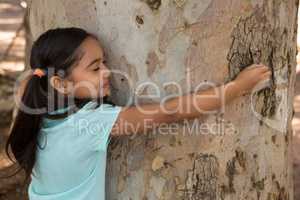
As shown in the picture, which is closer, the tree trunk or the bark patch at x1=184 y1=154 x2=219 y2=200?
the tree trunk

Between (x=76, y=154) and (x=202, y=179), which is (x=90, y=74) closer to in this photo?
(x=76, y=154)

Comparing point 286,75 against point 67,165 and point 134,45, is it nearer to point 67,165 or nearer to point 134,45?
point 134,45

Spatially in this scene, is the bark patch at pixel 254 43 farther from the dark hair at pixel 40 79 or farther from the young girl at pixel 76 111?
the dark hair at pixel 40 79

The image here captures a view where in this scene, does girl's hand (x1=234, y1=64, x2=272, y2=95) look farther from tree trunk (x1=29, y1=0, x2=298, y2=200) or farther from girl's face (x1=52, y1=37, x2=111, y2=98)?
girl's face (x1=52, y1=37, x2=111, y2=98)

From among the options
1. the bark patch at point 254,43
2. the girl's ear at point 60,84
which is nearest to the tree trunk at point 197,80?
the bark patch at point 254,43

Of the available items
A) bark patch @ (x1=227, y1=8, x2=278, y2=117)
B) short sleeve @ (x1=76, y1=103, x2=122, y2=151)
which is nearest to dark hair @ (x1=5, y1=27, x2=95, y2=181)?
short sleeve @ (x1=76, y1=103, x2=122, y2=151)

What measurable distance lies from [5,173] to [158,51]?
1.96 meters

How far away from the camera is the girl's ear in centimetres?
192

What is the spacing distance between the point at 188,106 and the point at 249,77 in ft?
0.62

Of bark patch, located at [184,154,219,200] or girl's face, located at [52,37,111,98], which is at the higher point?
girl's face, located at [52,37,111,98]

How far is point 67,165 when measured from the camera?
1977 millimetres

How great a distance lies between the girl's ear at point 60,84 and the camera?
1925mm

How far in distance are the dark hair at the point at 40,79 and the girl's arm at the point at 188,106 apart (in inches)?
8.9

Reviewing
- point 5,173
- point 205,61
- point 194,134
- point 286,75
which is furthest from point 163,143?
point 5,173
